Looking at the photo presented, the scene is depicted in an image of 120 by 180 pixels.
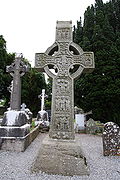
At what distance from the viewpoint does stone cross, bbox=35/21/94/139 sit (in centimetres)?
390

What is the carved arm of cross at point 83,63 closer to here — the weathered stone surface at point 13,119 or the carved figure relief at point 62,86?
the carved figure relief at point 62,86

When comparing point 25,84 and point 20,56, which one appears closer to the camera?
point 20,56

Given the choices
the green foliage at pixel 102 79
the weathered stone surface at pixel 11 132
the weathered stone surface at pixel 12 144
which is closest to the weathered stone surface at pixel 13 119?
the weathered stone surface at pixel 11 132

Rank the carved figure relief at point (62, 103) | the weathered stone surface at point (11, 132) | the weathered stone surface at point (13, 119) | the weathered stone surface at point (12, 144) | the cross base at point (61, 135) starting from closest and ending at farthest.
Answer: the cross base at point (61, 135) → the carved figure relief at point (62, 103) → the weathered stone surface at point (12, 144) → the weathered stone surface at point (11, 132) → the weathered stone surface at point (13, 119)

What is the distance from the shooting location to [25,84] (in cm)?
2575

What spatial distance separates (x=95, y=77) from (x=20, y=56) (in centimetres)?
885

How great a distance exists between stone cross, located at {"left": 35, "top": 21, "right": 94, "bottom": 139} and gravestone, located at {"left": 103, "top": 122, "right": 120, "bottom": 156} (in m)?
1.78

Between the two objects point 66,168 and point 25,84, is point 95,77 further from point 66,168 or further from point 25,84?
point 25,84

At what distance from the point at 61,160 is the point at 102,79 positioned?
11.0 metres

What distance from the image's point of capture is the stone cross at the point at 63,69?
390 centimetres

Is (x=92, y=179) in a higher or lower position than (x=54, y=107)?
lower

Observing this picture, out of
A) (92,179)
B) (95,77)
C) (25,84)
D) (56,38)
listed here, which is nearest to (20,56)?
(56,38)

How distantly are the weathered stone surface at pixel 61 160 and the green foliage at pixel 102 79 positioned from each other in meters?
10.0

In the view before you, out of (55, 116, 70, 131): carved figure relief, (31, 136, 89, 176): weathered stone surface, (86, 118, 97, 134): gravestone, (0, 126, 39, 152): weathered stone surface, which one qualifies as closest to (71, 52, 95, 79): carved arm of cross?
(55, 116, 70, 131): carved figure relief
